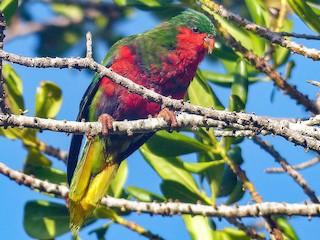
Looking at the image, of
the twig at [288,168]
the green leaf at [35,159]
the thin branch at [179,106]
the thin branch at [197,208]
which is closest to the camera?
the thin branch at [179,106]

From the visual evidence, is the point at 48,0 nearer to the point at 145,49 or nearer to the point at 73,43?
the point at 73,43

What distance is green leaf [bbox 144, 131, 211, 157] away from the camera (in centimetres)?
383

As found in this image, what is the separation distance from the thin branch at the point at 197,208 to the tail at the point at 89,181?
34cm

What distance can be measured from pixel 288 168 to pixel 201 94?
80cm

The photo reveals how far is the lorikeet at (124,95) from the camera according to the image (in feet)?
13.4

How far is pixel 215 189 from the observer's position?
3.91 m

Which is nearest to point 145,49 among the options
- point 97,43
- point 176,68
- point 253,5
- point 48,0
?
point 176,68

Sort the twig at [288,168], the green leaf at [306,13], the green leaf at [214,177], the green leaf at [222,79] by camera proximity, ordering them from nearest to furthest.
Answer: the twig at [288,168]
the green leaf at [306,13]
the green leaf at [214,177]
the green leaf at [222,79]

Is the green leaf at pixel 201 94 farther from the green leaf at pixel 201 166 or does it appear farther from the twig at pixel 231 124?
the twig at pixel 231 124

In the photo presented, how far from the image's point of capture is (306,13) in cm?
356

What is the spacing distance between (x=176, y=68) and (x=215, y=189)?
34.0 inches

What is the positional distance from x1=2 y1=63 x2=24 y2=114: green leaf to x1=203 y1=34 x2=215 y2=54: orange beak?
132cm

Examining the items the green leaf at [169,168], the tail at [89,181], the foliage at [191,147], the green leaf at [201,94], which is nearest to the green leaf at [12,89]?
the foliage at [191,147]

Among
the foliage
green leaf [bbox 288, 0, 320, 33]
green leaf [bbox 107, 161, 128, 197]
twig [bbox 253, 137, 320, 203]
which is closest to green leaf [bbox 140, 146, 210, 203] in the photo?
the foliage
